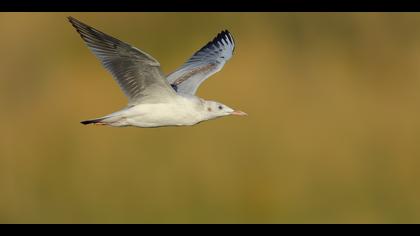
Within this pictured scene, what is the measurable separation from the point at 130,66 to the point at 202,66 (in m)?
1.32

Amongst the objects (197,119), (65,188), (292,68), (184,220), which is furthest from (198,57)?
(292,68)

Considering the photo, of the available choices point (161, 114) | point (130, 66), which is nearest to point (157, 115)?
point (161, 114)

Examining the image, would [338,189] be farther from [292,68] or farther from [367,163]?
[292,68]

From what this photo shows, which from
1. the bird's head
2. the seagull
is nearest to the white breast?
the seagull

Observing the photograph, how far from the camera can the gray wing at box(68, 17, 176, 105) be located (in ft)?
24.1

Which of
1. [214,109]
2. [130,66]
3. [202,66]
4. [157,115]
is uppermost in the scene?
[202,66]

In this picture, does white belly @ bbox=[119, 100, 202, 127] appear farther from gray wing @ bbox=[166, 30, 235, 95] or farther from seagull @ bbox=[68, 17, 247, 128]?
gray wing @ bbox=[166, 30, 235, 95]

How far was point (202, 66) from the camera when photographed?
8727 millimetres

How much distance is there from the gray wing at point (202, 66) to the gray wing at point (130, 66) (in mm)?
600

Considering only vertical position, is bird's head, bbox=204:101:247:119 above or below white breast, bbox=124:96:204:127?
above

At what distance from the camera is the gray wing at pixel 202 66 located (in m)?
8.41

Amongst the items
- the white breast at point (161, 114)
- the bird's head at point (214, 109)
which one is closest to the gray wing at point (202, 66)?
the bird's head at point (214, 109)

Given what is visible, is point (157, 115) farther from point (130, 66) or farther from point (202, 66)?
point (202, 66)

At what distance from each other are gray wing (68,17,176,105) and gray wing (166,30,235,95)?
60cm
